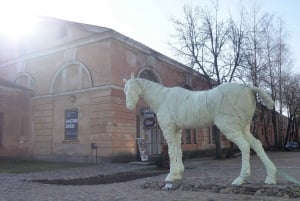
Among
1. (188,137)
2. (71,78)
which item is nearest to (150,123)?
(71,78)

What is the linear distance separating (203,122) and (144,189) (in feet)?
7.69

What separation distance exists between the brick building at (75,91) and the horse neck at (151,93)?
10854 millimetres

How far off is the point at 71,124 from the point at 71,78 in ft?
10.1

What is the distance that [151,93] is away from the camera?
10258mm

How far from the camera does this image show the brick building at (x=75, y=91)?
858 inches

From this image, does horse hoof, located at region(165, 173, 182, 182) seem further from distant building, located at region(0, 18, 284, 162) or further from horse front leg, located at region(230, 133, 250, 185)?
distant building, located at region(0, 18, 284, 162)

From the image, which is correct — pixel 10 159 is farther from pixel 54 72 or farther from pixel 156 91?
pixel 156 91

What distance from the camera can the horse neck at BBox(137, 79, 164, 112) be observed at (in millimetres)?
10180

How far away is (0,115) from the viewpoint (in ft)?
81.2

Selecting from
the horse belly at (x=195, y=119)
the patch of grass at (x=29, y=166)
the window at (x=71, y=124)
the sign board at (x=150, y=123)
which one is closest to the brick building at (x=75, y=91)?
the window at (x=71, y=124)

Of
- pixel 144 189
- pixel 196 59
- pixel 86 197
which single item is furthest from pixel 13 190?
pixel 196 59

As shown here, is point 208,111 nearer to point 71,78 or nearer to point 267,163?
point 267,163

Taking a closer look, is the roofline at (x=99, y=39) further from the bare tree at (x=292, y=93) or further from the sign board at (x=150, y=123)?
the bare tree at (x=292, y=93)

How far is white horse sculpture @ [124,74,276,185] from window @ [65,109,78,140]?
44.1 ft
